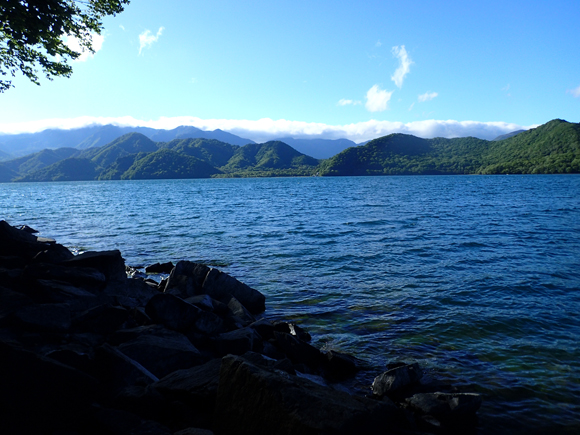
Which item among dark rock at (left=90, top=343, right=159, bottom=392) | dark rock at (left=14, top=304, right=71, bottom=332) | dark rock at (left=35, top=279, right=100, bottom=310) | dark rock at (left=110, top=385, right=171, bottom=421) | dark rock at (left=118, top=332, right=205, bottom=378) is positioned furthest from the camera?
dark rock at (left=35, top=279, right=100, bottom=310)

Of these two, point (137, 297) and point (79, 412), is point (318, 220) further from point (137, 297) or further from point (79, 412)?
point (79, 412)

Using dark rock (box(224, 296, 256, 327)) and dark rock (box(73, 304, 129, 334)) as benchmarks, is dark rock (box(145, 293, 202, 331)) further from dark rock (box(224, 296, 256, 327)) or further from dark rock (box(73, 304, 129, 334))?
dark rock (box(224, 296, 256, 327))

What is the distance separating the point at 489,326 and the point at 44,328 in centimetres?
1331

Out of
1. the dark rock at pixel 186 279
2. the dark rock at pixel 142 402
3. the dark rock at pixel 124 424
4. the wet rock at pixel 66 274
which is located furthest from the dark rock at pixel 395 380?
the wet rock at pixel 66 274

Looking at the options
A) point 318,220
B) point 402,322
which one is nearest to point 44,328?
point 402,322

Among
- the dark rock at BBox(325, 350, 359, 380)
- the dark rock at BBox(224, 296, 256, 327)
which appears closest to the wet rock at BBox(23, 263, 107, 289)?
the dark rock at BBox(224, 296, 256, 327)

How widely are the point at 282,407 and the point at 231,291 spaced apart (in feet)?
33.4

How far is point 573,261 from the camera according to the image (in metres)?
21.8

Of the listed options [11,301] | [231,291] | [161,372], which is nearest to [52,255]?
[11,301]

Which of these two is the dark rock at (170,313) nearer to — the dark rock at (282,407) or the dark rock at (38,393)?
the dark rock at (38,393)

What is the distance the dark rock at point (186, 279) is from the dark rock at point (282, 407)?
917cm

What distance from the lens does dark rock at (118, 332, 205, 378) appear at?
806 cm

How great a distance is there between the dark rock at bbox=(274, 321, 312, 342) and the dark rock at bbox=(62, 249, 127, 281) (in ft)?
18.8

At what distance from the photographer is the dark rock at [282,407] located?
16.5 ft
